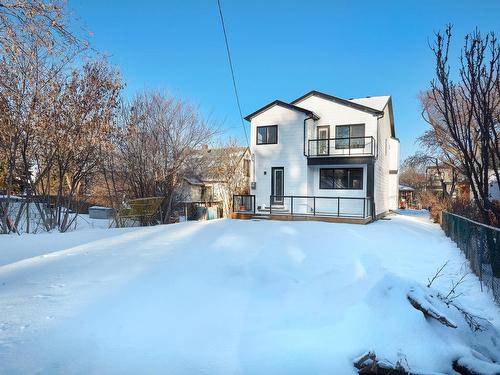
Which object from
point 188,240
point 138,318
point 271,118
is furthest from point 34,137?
→ point 271,118

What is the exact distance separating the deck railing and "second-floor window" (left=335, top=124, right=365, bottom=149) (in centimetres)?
289

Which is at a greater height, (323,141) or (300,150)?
(323,141)

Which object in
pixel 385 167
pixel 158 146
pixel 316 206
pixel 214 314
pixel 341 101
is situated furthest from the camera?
pixel 385 167

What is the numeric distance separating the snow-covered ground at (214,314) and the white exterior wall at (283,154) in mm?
10599

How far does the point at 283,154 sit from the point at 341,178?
11.2 feet

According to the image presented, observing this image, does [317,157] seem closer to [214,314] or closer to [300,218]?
[300,218]

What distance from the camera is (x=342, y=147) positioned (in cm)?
1596

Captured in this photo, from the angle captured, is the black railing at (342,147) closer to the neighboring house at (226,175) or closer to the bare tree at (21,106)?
the neighboring house at (226,175)

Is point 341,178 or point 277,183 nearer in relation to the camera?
point 341,178

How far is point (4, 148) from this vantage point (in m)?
9.67

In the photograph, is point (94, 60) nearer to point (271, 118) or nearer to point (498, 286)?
point (271, 118)

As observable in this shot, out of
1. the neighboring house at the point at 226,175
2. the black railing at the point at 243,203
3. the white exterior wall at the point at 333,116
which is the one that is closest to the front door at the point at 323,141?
the white exterior wall at the point at 333,116

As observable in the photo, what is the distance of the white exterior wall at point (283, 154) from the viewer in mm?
16328

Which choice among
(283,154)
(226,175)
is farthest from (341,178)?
(226,175)
